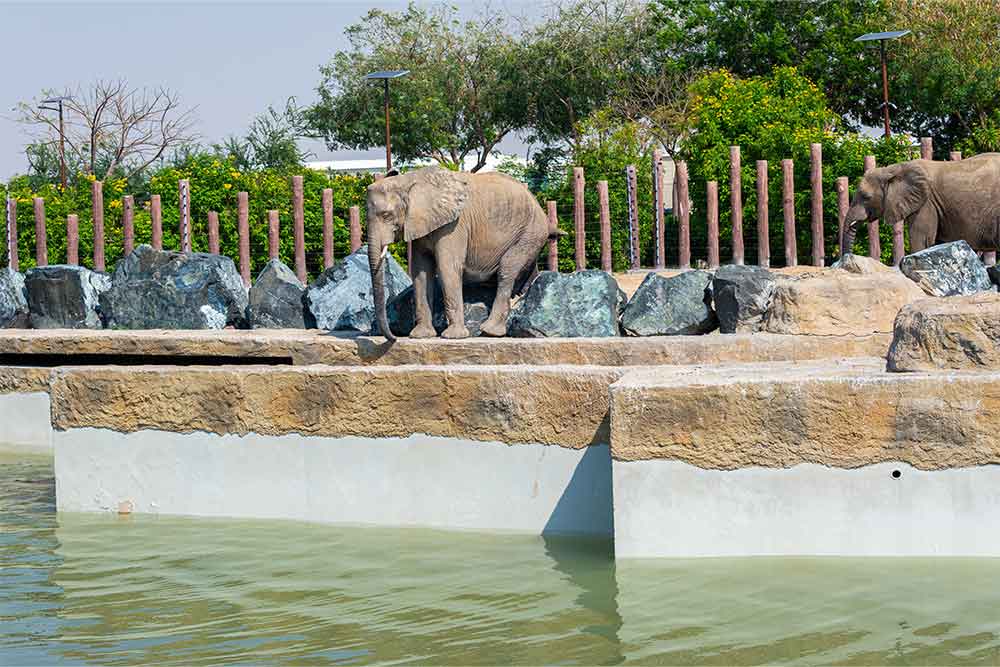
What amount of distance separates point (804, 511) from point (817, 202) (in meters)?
12.8

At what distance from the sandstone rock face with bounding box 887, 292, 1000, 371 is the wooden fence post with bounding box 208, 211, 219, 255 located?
14.3m

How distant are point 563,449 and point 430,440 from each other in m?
0.81

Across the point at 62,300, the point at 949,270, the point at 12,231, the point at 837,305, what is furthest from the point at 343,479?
the point at 12,231

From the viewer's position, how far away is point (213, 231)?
2041 cm

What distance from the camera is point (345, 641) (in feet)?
21.0

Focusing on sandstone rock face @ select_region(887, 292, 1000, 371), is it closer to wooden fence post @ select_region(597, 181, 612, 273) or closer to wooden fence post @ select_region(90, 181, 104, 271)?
wooden fence post @ select_region(597, 181, 612, 273)

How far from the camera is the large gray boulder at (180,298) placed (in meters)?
13.3

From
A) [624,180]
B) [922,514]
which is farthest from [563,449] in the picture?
[624,180]

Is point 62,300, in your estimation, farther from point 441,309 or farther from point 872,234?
point 872,234

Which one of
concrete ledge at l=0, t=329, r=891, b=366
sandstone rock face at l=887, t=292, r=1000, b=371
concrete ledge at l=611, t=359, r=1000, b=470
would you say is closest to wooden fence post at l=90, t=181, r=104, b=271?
concrete ledge at l=0, t=329, r=891, b=366

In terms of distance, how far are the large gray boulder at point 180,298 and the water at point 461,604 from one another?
5136 mm

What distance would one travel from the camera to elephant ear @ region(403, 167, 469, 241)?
10.5 metres

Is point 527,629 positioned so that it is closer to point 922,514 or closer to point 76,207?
point 922,514

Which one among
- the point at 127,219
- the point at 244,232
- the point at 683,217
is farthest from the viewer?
the point at 127,219
